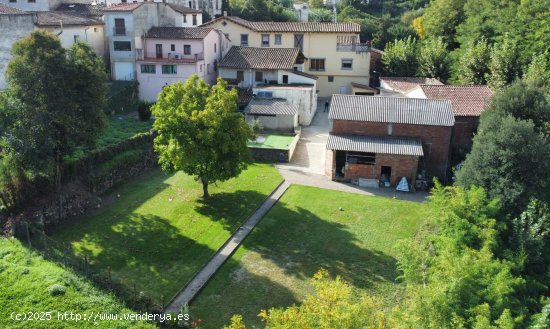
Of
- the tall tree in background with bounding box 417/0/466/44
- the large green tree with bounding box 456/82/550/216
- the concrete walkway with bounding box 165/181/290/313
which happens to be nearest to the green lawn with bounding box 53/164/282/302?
the concrete walkway with bounding box 165/181/290/313

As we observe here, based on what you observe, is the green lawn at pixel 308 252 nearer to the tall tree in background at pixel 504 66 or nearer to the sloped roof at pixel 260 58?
the sloped roof at pixel 260 58

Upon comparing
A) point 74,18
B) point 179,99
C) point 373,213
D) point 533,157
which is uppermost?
point 74,18

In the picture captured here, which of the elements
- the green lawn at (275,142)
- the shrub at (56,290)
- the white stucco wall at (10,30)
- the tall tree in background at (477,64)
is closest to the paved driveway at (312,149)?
the green lawn at (275,142)

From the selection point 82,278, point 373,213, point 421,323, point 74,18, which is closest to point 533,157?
point 373,213

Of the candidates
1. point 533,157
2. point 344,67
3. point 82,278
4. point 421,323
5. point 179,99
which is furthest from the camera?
point 344,67

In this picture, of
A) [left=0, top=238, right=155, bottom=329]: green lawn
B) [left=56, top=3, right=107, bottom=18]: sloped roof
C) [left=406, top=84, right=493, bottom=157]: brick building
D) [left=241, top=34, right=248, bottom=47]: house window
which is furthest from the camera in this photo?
[left=241, top=34, right=248, bottom=47]: house window

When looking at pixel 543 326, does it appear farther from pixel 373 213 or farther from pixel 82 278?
pixel 82 278

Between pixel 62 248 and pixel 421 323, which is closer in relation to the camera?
pixel 421 323

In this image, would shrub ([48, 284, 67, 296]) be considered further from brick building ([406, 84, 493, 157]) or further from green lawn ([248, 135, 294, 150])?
brick building ([406, 84, 493, 157])
